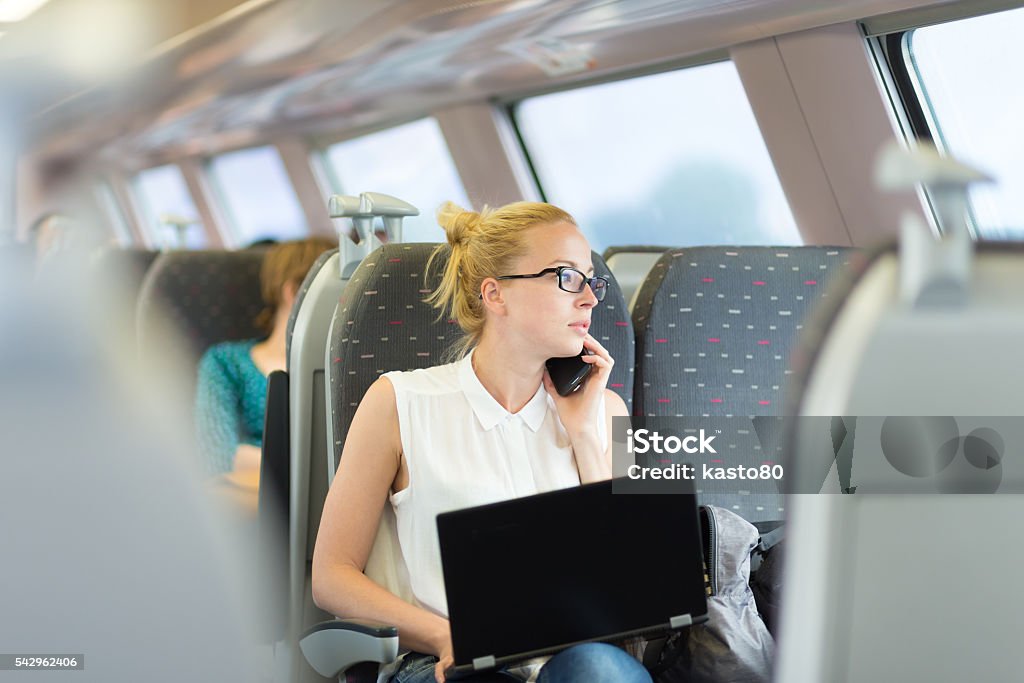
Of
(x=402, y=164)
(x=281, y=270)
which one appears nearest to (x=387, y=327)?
(x=281, y=270)

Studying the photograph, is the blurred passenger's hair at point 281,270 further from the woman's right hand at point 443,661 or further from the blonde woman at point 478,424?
the woman's right hand at point 443,661

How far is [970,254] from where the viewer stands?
58 centimetres

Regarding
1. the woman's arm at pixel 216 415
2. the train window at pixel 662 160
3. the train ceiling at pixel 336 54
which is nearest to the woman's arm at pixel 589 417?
the woman's arm at pixel 216 415

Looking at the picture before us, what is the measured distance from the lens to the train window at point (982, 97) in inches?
127

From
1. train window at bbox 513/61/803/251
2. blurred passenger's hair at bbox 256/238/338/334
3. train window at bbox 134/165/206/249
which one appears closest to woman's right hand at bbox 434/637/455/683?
blurred passenger's hair at bbox 256/238/338/334

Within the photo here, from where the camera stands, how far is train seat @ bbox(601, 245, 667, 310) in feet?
8.43

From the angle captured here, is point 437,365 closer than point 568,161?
Yes

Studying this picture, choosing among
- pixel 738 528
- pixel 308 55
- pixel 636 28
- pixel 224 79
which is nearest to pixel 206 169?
pixel 224 79

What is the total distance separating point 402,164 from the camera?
7383 mm

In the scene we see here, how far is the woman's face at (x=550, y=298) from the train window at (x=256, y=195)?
23.5 feet

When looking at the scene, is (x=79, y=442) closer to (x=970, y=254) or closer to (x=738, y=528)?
(x=738, y=528)

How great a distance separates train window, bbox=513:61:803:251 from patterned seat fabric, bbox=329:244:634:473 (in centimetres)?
247

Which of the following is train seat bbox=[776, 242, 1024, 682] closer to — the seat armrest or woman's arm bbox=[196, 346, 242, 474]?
the seat armrest

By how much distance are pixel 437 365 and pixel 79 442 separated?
73 cm
